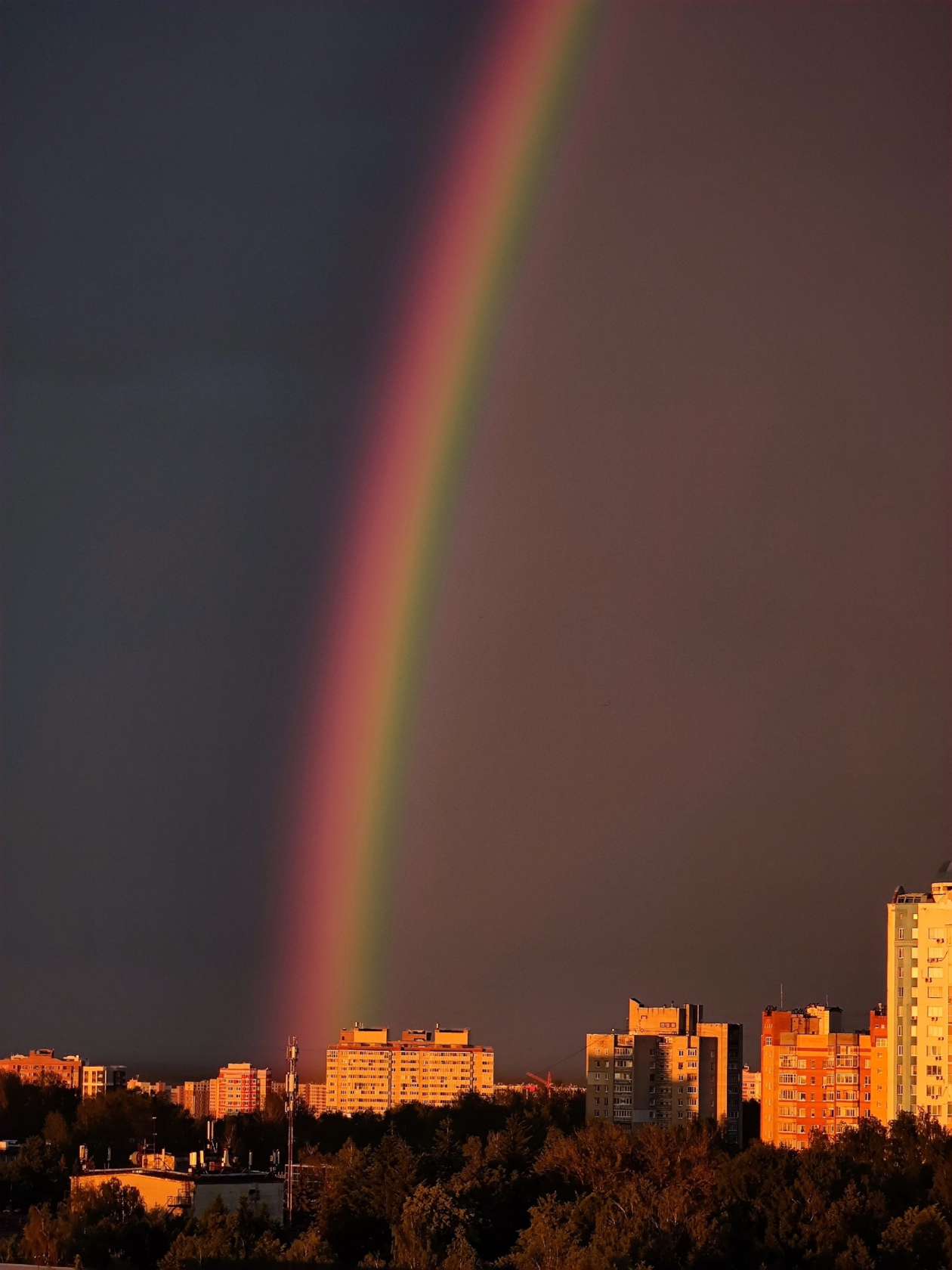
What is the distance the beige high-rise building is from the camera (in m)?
42.4

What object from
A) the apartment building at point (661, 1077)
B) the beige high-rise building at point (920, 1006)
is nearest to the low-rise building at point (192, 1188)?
the beige high-rise building at point (920, 1006)

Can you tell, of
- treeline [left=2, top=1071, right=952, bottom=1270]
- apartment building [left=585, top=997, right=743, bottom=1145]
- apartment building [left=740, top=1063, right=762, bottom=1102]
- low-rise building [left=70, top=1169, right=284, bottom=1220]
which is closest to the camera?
treeline [left=2, top=1071, right=952, bottom=1270]

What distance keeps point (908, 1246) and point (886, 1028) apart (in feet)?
71.7

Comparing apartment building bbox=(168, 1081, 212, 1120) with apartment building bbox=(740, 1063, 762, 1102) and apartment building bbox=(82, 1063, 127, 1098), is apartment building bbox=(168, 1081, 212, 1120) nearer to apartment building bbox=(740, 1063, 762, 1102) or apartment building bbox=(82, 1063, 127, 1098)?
apartment building bbox=(82, 1063, 127, 1098)

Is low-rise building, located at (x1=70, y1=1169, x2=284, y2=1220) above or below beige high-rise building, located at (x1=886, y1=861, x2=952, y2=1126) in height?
below

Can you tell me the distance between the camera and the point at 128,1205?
27.8 metres

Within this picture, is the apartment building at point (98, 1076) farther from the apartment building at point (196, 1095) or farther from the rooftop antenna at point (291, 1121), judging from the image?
the rooftop antenna at point (291, 1121)

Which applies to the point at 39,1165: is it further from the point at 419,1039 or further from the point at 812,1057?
the point at 419,1039

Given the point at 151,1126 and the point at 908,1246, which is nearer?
the point at 908,1246

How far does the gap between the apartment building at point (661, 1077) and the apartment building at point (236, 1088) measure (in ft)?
101

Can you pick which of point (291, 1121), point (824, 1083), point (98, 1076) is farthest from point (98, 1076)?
point (291, 1121)

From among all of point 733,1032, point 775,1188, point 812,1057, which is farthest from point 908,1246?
point 733,1032

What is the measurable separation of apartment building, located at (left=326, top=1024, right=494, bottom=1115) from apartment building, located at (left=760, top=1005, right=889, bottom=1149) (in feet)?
103

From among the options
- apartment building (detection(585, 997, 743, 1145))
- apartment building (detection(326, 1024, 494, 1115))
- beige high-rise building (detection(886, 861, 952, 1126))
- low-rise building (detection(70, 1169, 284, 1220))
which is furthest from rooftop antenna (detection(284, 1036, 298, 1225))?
apartment building (detection(326, 1024, 494, 1115))
